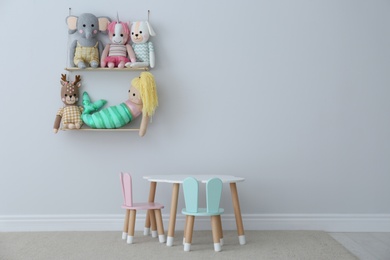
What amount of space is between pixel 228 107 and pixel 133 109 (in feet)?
2.54

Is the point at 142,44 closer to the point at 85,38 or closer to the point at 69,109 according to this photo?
the point at 85,38

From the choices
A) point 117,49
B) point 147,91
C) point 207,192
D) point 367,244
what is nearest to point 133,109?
Answer: point 147,91

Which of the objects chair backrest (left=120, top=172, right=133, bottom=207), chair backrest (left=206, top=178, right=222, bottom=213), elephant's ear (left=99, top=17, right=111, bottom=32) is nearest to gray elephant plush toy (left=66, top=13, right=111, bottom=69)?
elephant's ear (left=99, top=17, right=111, bottom=32)

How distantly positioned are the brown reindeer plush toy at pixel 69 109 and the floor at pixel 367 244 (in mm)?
2202

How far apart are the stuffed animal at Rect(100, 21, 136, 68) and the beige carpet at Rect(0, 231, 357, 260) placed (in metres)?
1.34

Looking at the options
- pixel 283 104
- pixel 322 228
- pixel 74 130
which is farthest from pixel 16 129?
pixel 322 228

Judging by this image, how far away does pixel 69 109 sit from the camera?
4.04 m

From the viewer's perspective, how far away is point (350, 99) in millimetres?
4238

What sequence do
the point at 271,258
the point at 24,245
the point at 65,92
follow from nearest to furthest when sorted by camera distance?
the point at 271,258 < the point at 24,245 < the point at 65,92

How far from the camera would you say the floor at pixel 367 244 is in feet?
11.1

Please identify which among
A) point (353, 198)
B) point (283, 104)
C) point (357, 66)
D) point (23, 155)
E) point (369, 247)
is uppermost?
point (357, 66)

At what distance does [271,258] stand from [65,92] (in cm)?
204

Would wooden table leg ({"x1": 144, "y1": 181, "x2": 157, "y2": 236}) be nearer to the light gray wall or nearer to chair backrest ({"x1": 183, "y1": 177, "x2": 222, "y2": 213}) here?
the light gray wall

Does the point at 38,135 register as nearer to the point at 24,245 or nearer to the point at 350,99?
the point at 24,245
